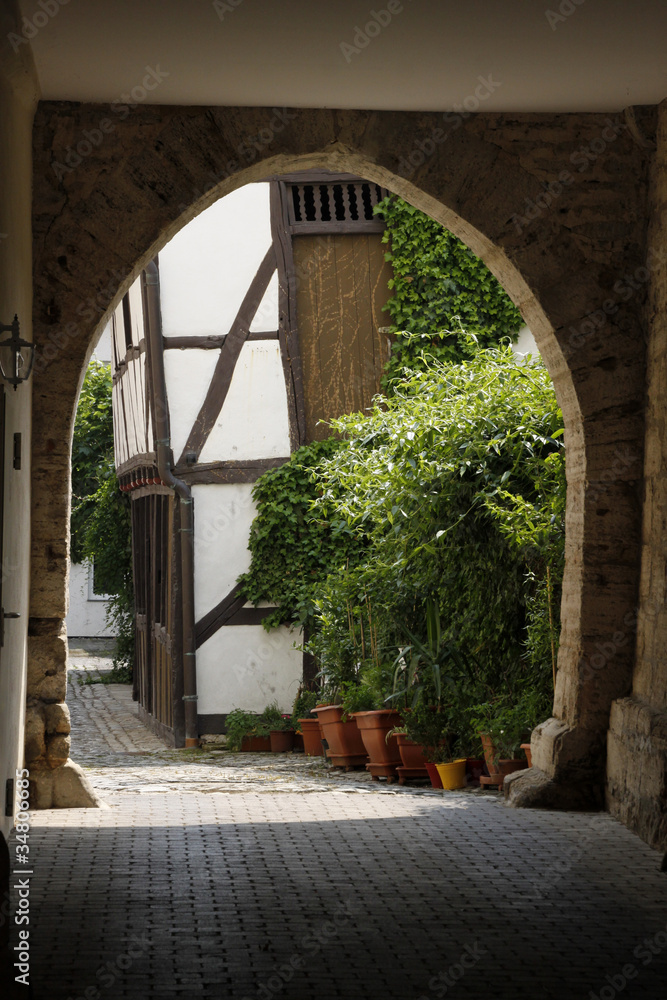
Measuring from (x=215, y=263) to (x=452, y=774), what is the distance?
15.6ft

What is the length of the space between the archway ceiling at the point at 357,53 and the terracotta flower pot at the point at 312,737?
15.9 feet

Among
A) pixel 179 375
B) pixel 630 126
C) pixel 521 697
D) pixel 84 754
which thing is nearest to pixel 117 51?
pixel 630 126

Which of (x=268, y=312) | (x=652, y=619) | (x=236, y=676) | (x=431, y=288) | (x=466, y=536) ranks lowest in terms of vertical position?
(x=236, y=676)

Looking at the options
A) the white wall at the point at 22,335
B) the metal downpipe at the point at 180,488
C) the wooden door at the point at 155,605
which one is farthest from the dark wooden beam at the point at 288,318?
the white wall at the point at 22,335

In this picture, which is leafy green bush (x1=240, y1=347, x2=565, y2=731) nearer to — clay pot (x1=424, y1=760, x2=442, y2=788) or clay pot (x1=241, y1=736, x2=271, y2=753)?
clay pot (x1=424, y1=760, x2=442, y2=788)

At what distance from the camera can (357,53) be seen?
13.5ft

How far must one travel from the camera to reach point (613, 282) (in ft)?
15.7

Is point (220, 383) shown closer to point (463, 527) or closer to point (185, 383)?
point (185, 383)

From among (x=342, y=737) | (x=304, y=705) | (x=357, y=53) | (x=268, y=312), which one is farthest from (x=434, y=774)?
(x=268, y=312)

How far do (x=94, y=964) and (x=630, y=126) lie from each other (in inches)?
148

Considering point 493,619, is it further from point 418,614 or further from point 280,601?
point 280,601

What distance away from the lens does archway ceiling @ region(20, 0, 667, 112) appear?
3.76 meters

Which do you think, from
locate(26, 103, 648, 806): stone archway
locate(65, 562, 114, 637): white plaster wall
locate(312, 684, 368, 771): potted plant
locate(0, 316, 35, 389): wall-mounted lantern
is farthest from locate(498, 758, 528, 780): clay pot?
locate(65, 562, 114, 637): white plaster wall

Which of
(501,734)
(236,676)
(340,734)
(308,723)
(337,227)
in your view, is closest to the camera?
(501,734)
